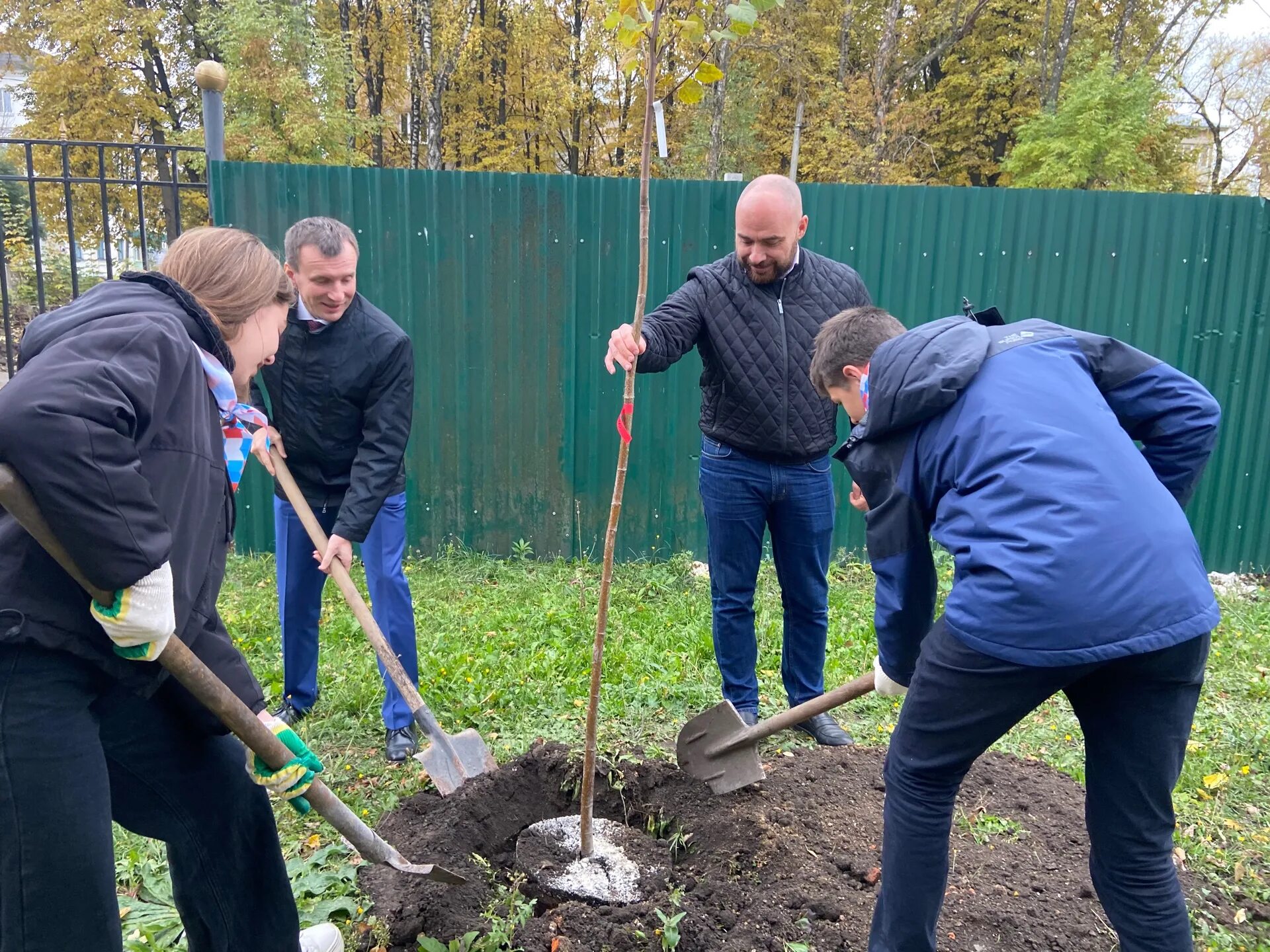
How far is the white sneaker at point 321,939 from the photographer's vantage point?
2330mm

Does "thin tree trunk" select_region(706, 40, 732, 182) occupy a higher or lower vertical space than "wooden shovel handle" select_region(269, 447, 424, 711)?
higher

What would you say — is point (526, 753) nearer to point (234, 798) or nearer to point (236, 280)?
point (234, 798)

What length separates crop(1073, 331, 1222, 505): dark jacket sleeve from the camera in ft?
7.06

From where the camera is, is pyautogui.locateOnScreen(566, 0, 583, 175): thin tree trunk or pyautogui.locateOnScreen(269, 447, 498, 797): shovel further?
pyautogui.locateOnScreen(566, 0, 583, 175): thin tree trunk

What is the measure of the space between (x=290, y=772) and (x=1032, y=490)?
1703 millimetres

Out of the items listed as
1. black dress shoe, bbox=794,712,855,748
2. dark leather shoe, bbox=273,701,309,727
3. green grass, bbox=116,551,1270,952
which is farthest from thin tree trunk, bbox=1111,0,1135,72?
dark leather shoe, bbox=273,701,309,727

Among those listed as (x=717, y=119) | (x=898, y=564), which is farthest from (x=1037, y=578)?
(x=717, y=119)

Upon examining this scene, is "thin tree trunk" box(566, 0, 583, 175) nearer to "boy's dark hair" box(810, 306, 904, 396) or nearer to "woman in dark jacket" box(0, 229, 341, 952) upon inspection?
"boy's dark hair" box(810, 306, 904, 396)

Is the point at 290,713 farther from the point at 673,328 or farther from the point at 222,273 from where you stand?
the point at 222,273

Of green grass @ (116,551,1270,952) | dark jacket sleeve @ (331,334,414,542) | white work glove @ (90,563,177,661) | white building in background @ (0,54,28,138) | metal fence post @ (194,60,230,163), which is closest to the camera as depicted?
white work glove @ (90,563,177,661)

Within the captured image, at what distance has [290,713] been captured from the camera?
372cm

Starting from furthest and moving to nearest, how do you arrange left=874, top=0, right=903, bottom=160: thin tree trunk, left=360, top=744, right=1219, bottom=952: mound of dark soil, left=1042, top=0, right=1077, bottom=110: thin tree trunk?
left=874, top=0, right=903, bottom=160: thin tree trunk < left=1042, top=0, right=1077, bottom=110: thin tree trunk < left=360, top=744, right=1219, bottom=952: mound of dark soil

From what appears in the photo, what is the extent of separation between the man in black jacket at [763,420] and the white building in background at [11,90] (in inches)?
356

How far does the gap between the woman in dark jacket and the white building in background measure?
31.2 ft
